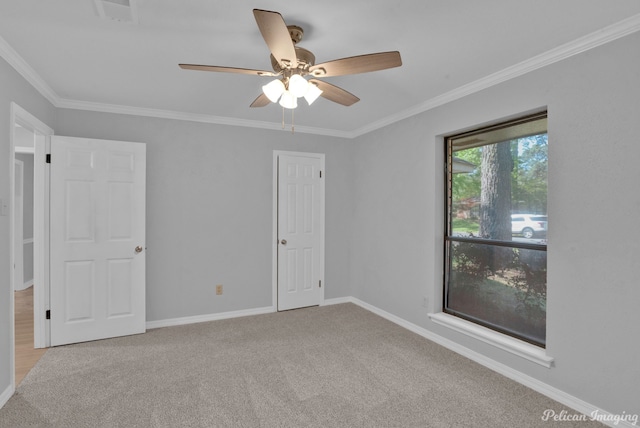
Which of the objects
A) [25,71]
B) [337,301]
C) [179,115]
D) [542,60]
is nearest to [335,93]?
[542,60]

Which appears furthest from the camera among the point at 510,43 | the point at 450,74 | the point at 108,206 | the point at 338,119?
the point at 338,119

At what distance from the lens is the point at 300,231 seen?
14.3 ft

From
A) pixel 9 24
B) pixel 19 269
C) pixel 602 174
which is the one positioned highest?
pixel 9 24

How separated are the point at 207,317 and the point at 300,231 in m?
1.52

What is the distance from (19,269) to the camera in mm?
5246

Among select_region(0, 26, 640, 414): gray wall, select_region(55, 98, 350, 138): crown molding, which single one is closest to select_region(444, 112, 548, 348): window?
select_region(0, 26, 640, 414): gray wall

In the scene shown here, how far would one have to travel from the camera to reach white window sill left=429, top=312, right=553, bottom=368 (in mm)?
2390

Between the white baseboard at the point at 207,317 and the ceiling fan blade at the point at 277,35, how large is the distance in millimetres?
3083

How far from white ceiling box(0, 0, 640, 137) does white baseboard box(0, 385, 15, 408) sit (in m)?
2.26

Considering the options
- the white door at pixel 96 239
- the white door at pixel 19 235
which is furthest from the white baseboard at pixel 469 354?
the white door at pixel 19 235

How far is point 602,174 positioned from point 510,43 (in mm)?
1012

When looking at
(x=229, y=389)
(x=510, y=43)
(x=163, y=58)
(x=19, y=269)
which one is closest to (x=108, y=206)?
(x=163, y=58)

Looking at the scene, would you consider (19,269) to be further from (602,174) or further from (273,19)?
(602,174)

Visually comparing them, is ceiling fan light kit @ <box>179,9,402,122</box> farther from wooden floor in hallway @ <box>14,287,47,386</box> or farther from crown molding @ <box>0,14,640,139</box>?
wooden floor in hallway @ <box>14,287,47,386</box>
